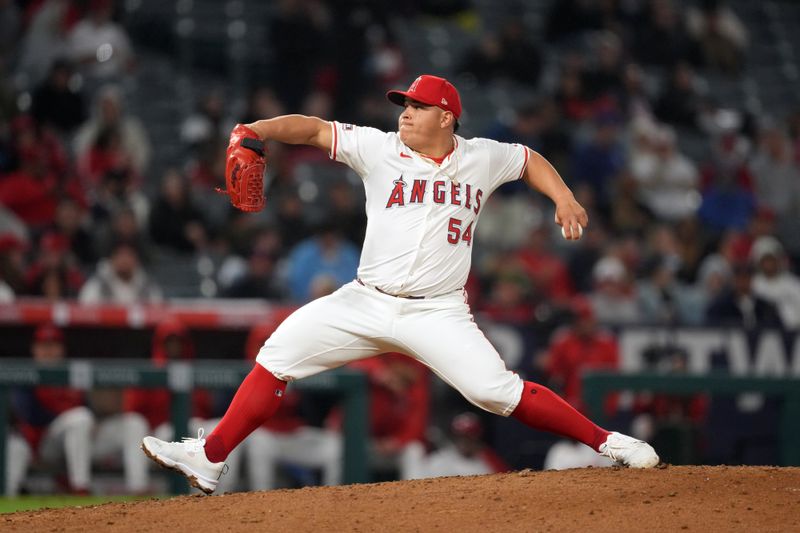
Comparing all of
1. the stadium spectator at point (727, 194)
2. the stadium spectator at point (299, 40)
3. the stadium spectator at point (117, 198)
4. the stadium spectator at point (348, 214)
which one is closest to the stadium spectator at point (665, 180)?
the stadium spectator at point (727, 194)

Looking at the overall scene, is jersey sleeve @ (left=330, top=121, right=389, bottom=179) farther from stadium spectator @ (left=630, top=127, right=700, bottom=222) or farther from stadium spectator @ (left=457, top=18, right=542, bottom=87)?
stadium spectator @ (left=457, top=18, right=542, bottom=87)

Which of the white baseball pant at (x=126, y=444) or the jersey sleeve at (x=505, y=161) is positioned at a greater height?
the jersey sleeve at (x=505, y=161)

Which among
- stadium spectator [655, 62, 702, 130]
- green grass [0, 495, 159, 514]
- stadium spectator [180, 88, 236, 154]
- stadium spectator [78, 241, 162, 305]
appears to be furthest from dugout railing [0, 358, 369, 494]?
stadium spectator [655, 62, 702, 130]

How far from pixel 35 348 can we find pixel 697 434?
15.8 ft

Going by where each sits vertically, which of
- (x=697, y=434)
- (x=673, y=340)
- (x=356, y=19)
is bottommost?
(x=697, y=434)

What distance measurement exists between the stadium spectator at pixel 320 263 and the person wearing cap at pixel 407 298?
4640 millimetres

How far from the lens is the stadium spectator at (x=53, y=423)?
7996 millimetres

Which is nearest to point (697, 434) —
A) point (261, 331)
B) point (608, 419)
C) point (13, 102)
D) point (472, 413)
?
point (608, 419)

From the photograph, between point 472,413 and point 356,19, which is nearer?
point 472,413

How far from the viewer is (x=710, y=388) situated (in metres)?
8.52

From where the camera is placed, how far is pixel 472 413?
30.1 feet

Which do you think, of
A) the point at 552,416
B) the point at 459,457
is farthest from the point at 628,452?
the point at 459,457

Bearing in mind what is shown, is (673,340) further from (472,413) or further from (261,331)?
(261,331)

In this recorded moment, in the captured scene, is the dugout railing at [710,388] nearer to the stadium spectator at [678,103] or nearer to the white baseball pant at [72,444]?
the white baseball pant at [72,444]
